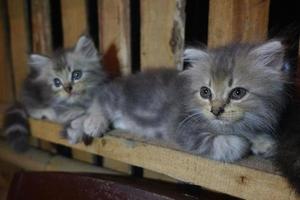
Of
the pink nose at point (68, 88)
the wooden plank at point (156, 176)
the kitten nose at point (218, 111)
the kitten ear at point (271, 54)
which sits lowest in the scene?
the wooden plank at point (156, 176)

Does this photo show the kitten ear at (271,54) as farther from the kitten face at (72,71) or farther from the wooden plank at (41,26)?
the wooden plank at (41,26)

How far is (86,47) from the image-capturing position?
1.60 meters

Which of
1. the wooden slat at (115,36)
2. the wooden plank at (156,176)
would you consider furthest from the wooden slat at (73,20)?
the wooden plank at (156,176)

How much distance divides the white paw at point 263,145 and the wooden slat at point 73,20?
1017 mm

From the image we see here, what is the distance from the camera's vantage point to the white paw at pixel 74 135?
1362 mm

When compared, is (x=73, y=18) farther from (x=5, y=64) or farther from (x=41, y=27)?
(x=5, y=64)

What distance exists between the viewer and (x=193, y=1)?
4.53 ft

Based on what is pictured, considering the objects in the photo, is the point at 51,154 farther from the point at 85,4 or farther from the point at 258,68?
the point at 258,68

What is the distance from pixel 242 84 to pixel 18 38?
1.40m

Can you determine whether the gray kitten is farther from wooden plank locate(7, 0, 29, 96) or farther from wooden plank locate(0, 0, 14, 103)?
wooden plank locate(0, 0, 14, 103)

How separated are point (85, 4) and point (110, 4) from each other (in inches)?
6.9

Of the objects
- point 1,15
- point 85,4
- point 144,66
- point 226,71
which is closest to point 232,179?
point 226,71

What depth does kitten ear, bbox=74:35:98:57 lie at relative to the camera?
1583mm

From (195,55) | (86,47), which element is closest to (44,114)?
(86,47)
